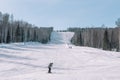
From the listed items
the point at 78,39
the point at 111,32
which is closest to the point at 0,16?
the point at 78,39

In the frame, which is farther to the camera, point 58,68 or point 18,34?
point 18,34

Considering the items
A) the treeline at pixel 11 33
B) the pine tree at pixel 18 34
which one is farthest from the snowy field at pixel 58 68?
the pine tree at pixel 18 34

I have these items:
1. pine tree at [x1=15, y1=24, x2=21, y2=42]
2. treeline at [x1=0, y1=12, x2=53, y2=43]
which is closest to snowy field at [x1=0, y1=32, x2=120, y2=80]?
treeline at [x1=0, y1=12, x2=53, y2=43]

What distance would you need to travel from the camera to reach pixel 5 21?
5310 inches

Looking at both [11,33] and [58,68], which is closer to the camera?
[58,68]

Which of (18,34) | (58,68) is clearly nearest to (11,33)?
(18,34)

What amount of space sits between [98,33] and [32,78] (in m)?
127

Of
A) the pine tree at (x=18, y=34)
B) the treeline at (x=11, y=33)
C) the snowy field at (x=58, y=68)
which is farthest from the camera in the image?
the pine tree at (x=18, y=34)

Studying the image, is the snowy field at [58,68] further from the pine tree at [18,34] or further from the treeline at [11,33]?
the pine tree at [18,34]

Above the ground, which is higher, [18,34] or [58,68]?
[18,34]

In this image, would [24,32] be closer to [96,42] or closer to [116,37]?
[96,42]

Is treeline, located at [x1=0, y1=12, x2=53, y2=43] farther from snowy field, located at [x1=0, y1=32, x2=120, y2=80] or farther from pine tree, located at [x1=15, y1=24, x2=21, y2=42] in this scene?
snowy field, located at [x1=0, y1=32, x2=120, y2=80]

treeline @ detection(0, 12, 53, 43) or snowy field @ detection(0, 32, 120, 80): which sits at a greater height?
treeline @ detection(0, 12, 53, 43)

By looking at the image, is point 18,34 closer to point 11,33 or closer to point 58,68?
point 11,33
